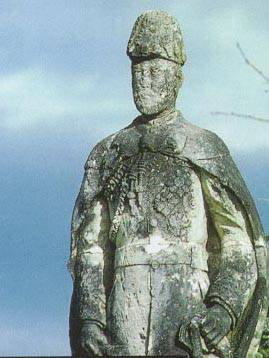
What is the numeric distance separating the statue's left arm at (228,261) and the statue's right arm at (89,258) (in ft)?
2.83

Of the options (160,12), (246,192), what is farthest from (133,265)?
(160,12)

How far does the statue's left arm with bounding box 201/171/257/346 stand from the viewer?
473 inches

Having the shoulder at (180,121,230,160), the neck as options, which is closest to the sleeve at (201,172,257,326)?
the shoulder at (180,121,230,160)

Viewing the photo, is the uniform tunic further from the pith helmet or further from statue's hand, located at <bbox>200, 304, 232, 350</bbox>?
the pith helmet

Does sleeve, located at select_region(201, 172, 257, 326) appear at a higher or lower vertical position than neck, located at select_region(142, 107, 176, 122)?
lower

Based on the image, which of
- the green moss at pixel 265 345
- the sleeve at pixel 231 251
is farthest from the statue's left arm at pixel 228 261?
the green moss at pixel 265 345

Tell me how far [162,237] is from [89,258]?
69 centimetres

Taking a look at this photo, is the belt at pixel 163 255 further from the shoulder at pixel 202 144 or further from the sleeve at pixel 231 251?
the shoulder at pixel 202 144

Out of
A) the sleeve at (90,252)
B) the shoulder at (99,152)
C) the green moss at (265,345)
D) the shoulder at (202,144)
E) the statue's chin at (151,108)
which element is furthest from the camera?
the green moss at (265,345)

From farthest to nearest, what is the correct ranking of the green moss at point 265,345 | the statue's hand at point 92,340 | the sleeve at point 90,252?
the green moss at point 265,345
the sleeve at point 90,252
the statue's hand at point 92,340

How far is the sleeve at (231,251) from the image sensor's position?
1209 cm

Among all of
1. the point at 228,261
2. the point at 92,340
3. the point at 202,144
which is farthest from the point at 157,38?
the point at 92,340

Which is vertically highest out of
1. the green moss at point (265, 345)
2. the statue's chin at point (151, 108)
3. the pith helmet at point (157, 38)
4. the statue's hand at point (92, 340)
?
the pith helmet at point (157, 38)

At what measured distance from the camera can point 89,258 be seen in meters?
12.4
